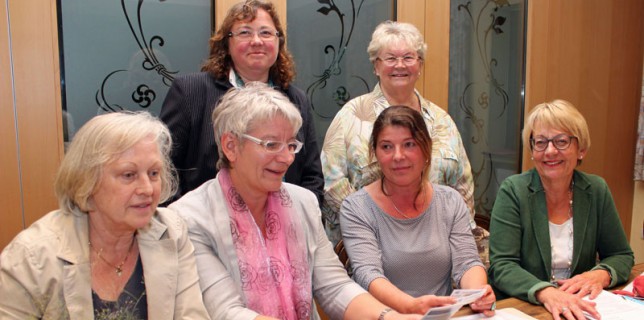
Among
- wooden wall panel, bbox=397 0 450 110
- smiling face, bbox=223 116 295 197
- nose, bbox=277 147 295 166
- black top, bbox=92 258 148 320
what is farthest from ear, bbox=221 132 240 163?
wooden wall panel, bbox=397 0 450 110

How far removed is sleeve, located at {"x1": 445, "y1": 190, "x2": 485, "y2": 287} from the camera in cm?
196

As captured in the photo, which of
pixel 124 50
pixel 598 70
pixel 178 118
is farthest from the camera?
pixel 598 70

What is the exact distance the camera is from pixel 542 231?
2.07 m

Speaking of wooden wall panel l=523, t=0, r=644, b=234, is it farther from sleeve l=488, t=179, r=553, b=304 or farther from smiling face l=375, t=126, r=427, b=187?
smiling face l=375, t=126, r=427, b=187

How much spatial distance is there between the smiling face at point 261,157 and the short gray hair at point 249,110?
17 millimetres

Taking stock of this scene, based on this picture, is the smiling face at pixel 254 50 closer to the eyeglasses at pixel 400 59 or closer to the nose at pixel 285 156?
the eyeglasses at pixel 400 59

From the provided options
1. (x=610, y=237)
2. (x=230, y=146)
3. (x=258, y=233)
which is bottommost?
(x=610, y=237)

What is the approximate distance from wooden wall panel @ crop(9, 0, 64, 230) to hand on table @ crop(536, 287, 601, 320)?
2.09 m

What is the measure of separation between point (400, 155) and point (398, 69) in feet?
2.25

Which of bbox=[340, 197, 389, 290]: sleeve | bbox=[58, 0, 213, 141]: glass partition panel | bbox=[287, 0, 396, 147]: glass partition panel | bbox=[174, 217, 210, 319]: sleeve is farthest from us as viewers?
bbox=[287, 0, 396, 147]: glass partition panel

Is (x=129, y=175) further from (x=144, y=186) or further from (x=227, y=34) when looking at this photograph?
(x=227, y=34)

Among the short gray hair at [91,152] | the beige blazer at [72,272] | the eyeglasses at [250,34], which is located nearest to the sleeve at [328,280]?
the beige blazer at [72,272]

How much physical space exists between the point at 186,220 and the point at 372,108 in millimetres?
1193

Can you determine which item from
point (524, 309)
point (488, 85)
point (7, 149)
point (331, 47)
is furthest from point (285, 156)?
point (488, 85)
